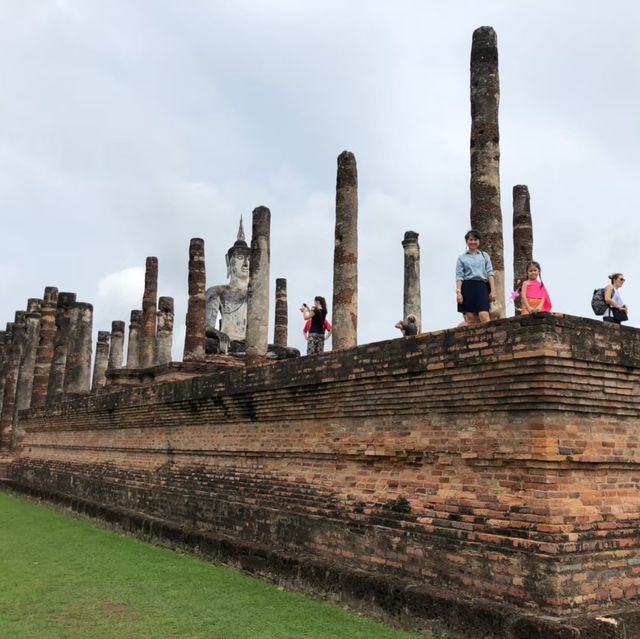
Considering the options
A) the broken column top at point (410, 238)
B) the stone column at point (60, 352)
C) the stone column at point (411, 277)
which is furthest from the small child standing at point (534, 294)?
the stone column at point (60, 352)

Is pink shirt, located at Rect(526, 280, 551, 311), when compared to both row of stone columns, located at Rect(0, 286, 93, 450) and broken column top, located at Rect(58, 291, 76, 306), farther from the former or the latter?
broken column top, located at Rect(58, 291, 76, 306)

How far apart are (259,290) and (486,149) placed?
20.1 ft

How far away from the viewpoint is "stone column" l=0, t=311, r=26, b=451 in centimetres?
2959

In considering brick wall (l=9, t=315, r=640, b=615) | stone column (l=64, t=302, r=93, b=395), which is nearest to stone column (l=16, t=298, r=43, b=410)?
stone column (l=64, t=302, r=93, b=395)

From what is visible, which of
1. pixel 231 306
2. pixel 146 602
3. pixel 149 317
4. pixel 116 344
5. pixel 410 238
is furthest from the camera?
pixel 116 344

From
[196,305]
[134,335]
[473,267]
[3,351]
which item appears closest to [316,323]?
[473,267]

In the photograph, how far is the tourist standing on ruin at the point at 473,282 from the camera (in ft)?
25.3

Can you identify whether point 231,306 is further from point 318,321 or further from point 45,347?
point 45,347

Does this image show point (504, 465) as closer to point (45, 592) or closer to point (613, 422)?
point (613, 422)

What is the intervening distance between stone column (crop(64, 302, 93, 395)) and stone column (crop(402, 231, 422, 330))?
1260 cm

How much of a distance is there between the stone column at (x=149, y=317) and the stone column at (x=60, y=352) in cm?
428

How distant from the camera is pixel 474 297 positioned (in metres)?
7.71

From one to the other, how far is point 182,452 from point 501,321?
7035 mm

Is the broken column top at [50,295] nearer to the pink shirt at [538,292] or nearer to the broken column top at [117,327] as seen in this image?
the broken column top at [117,327]
